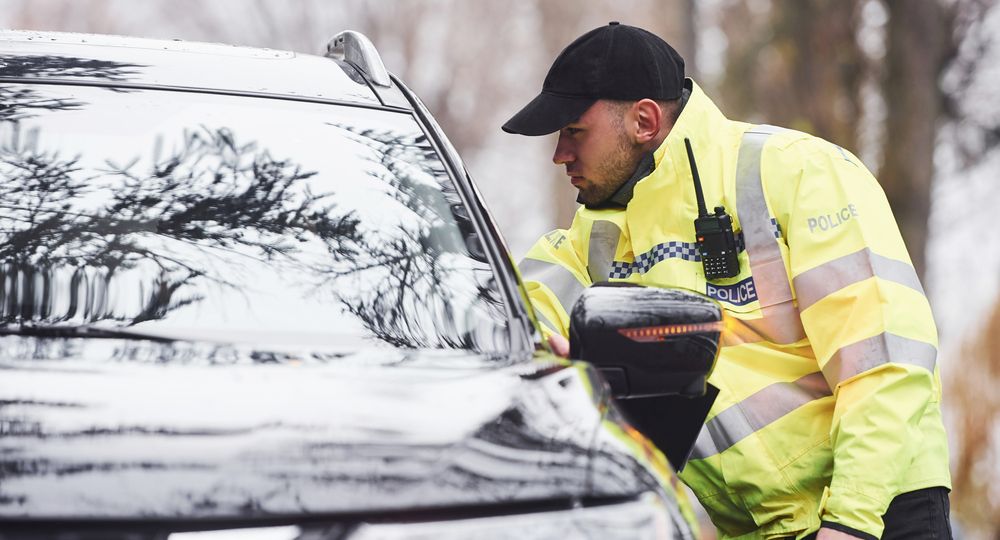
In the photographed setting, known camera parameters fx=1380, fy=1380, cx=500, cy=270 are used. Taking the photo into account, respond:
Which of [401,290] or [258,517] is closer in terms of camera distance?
[258,517]

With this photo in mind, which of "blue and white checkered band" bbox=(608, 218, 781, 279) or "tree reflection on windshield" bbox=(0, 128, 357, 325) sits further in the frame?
"blue and white checkered band" bbox=(608, 218, 781, 279)

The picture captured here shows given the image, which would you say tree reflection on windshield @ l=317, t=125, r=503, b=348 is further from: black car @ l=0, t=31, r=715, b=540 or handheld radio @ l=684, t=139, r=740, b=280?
handheld radio @ l=684, t=139, r=740, b=280

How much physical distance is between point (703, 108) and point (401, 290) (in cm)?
107

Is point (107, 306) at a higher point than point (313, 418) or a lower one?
higher

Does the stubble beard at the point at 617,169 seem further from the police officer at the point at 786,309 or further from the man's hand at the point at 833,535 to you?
the man's hand at the point at 833,535

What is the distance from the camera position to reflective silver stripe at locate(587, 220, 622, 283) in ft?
11.4

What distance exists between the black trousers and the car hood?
105cm

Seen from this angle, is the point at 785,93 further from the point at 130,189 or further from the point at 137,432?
the point at 137,432

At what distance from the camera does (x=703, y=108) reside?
3221 mm

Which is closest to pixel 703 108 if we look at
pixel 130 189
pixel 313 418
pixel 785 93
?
pixel 130 189

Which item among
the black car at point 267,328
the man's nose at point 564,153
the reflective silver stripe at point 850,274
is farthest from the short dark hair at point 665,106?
the reflective silver stripe at point 850,274

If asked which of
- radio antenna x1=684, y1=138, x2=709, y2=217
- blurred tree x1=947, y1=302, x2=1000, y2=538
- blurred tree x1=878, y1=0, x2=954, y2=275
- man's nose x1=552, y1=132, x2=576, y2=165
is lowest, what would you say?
blurred tree x1=947, y1=302, x2=1000, y2=538

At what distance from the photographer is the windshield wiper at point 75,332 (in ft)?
7.06

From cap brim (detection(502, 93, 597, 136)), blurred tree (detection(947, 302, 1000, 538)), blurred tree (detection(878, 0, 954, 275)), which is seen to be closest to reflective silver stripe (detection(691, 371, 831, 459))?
cap brim (detection(502, 93, 597, 136))
